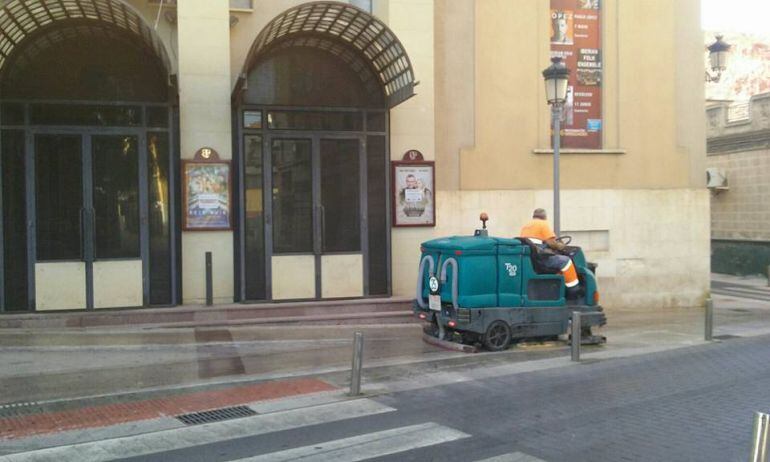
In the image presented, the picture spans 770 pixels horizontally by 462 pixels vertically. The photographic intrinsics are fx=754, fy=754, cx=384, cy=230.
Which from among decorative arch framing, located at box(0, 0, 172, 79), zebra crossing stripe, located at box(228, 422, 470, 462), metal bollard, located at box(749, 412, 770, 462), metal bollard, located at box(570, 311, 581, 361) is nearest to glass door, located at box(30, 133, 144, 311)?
decorative arch framing, located at box(0, 0, 172, 79)

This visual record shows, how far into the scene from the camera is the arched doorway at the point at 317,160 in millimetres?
14117

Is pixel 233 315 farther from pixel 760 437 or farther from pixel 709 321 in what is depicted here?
pixel 760 437

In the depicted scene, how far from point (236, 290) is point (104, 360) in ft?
12.5

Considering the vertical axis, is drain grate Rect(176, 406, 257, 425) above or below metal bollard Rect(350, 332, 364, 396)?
below

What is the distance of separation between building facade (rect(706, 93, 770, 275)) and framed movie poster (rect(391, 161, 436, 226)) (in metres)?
15.3

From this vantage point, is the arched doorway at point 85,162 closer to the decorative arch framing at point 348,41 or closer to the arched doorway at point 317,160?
the arched doorway at point 317,160

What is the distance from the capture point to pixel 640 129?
17562 mm

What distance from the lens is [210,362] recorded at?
10.5 m

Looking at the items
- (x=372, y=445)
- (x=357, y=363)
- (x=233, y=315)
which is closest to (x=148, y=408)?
(x=357, y=363)

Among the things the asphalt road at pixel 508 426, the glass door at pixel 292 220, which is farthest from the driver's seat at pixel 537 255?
the glass door at pixel 292 220

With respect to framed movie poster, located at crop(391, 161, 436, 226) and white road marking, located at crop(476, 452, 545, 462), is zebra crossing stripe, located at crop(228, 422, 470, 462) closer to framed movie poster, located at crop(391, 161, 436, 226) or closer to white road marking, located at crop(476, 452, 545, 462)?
white road marking, located at crop(476, 452, 545, 462)

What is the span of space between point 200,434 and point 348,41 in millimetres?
9198

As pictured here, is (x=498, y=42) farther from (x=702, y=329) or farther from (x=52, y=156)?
(x=52, y=156)

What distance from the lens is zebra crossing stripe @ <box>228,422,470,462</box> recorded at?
6332 mm
